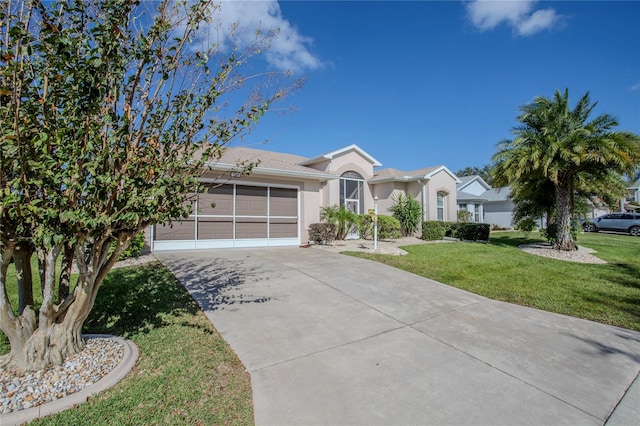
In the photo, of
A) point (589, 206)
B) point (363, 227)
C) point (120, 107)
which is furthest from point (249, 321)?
point (589, 206)

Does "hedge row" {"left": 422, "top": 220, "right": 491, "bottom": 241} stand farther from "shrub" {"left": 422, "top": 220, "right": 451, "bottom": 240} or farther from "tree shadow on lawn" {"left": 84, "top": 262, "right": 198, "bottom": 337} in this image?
"tree shadow on lawn" {"left": 84, "top": 262, "right": 198, "bottom": 337}

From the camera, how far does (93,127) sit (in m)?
2.76

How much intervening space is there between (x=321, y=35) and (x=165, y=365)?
11.3 meters

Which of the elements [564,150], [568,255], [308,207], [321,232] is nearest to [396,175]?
[308,207]

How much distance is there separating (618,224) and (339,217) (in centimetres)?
2275

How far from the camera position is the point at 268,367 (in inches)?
133

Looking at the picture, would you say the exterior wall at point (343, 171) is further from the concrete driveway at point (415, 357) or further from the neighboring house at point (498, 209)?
the neighboring house at point (498, 209)

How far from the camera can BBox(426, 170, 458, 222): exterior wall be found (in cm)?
1878

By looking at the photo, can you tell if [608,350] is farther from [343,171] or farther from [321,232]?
[343,171]

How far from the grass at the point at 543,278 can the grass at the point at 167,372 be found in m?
5.58

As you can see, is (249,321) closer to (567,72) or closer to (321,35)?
(321,35)

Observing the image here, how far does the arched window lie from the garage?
3.84m

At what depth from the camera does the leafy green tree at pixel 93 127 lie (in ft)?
8.28

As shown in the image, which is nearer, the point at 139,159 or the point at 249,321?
the point at 139,159
